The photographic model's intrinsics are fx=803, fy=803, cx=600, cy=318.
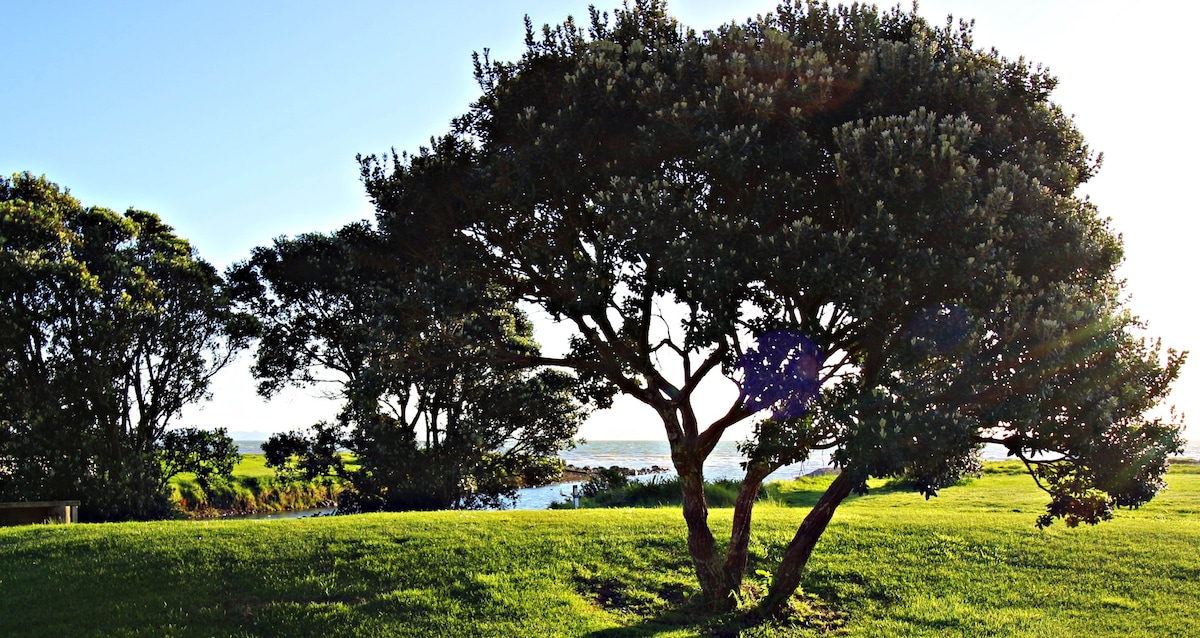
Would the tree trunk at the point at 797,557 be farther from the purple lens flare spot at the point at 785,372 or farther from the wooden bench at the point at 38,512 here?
the wooden bench at the point at 38,512

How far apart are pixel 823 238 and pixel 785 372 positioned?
1.91 meters

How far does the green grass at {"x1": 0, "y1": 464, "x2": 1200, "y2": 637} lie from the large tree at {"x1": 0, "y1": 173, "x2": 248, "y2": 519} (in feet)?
16.1

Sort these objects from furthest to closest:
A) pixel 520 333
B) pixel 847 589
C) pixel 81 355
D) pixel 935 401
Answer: pixel 520 333 < pixel 81 355 < pixel 847 589 < pixel 935 401

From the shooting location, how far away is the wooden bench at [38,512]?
22.9 m

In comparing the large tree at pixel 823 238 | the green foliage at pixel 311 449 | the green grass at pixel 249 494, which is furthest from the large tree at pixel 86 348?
the large tree at pixel 823 238

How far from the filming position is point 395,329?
13.5m

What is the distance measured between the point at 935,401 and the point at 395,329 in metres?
8.39

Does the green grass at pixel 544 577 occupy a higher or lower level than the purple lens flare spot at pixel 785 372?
lower

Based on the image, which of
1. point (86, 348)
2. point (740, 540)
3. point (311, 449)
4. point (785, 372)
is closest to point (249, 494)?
point (311, 449)

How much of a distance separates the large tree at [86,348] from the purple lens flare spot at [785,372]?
22.1 meters

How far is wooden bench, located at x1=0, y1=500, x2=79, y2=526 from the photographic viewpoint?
75.0ft

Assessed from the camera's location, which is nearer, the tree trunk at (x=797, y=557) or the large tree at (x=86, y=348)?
the tree trunk at (x=797, y=557)

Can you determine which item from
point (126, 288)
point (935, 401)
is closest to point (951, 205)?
point (935, 401)

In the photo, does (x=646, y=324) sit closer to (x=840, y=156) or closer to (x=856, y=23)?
(x=840, y=156)
